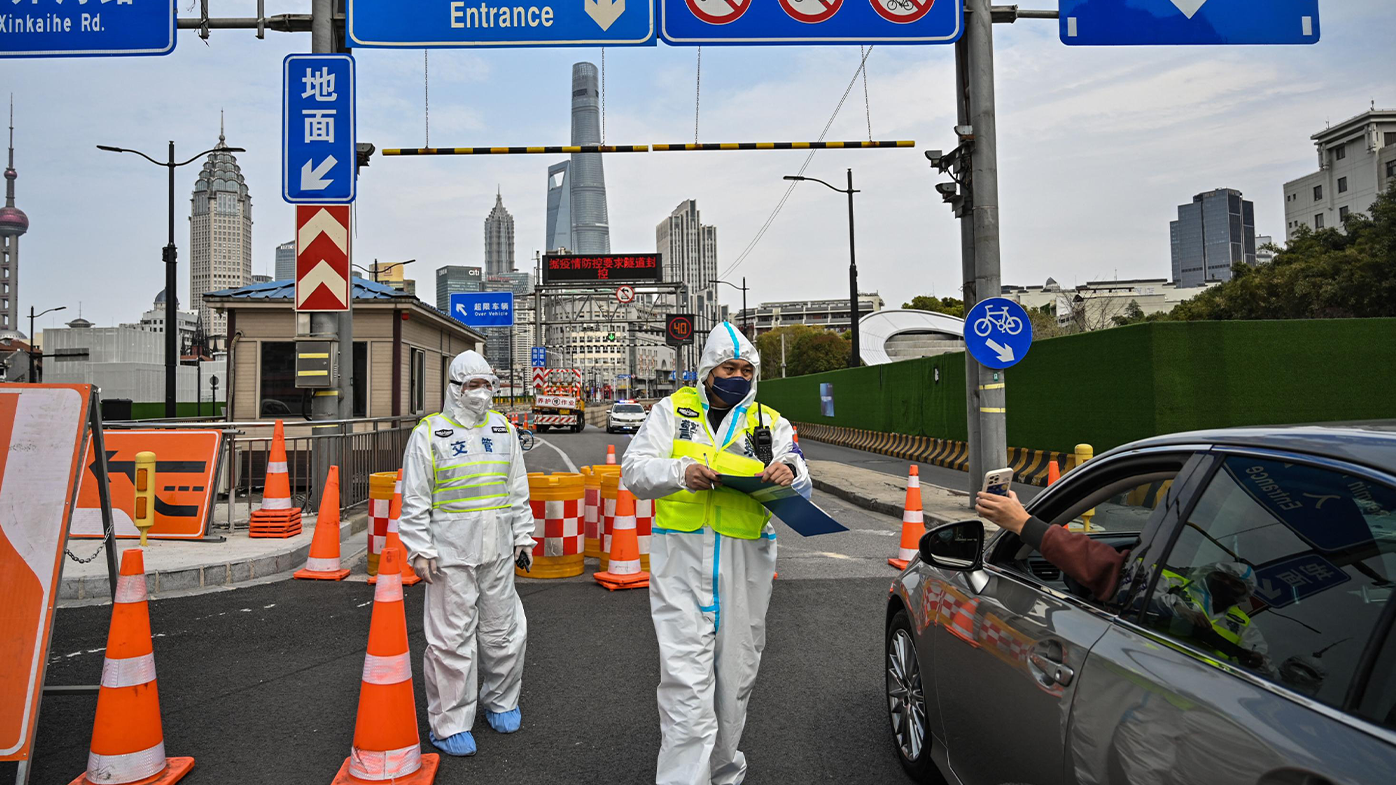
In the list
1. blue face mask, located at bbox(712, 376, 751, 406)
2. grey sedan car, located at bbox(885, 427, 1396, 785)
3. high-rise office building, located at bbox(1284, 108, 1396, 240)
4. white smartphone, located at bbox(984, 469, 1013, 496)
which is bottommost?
grey sedan car, located at bbox(885, 427, 1396, 785)

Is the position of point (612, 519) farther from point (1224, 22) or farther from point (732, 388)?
point (1224, 22)

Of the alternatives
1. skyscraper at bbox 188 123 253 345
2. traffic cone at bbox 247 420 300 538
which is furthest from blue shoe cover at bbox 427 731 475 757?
skyscraper at bbox 188 123 253 345

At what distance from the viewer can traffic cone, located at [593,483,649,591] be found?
761 cm

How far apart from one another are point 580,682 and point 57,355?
49.0 ft

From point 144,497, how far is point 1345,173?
4097 inches

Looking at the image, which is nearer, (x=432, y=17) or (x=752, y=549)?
(x=752, y=549)

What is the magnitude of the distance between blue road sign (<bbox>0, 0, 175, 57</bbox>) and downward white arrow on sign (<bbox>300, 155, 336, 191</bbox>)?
1809 millimetres

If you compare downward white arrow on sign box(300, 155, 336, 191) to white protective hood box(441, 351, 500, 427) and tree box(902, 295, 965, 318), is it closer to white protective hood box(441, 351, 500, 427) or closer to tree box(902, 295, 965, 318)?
white protective hood box(441, 351, 500, 427)

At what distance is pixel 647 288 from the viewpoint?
62844 millimetres

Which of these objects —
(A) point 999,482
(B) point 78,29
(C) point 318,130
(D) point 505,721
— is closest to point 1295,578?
(A) point 999,482

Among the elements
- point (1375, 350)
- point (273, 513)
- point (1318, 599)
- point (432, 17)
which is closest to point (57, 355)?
point (273, 513)

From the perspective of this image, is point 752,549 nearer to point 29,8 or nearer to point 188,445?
point 188,445

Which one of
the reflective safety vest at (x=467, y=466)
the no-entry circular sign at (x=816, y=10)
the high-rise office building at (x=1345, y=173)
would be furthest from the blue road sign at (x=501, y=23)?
the high-rise office building at (x=1345, y=173)

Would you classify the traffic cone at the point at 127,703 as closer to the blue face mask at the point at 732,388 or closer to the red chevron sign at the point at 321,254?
the blue face mask at the point at 732,388
